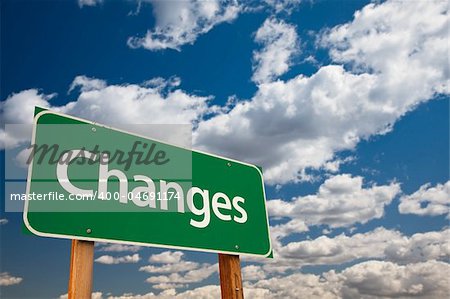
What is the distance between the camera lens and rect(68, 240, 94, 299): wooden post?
2502 mm

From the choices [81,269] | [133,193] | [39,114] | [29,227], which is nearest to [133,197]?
[133,193]

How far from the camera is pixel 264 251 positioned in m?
3.83

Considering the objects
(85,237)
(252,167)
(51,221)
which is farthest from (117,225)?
(252,167)

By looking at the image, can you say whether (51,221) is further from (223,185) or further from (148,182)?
(223,185)

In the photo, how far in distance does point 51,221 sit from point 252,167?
85.0 inches

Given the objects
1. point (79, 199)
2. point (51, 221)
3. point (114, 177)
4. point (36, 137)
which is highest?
point (36, 137)

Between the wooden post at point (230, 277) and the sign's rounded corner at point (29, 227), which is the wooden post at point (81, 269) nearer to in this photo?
the sign's rounded corner at point (29, 227)

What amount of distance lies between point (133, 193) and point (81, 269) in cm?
68

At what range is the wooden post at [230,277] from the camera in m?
3.50

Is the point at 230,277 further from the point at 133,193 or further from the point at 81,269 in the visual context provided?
the point at 81,269

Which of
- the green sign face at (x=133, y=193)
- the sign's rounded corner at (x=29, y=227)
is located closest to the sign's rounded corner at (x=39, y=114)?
the green sign face at (x=133, y=193)

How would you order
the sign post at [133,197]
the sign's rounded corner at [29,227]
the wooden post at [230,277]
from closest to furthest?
the sign's rounded corner at [29,227] < the sign post at [133,197] < the wooden post at [230,277]

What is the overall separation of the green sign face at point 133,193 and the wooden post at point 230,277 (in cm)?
14

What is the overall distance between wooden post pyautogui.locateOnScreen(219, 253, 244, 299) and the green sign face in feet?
0.45
